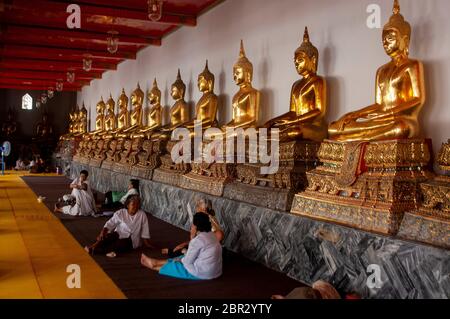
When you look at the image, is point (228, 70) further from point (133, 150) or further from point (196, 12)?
point (133, 150)

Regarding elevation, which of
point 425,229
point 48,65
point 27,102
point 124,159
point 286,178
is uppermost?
point 48,65

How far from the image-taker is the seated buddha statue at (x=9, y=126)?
1911 cm

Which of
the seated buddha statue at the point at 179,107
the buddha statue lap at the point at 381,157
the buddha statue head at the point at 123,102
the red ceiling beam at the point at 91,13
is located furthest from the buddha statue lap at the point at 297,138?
the buddha statue head at the point at 123,102

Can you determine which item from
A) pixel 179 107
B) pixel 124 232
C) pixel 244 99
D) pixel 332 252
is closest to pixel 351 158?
pixel 332 252

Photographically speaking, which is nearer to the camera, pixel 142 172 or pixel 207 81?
pixel 207 81

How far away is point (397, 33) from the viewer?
3963mm

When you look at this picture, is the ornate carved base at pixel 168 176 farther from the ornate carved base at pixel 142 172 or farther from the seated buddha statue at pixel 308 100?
the seated buddha statue at pixel 308 100

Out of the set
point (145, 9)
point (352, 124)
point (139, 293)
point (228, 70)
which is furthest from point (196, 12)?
point (139, 293)

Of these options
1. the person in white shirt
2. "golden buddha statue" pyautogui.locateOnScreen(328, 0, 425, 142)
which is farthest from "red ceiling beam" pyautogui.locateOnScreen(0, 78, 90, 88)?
"golden buddha statue" pyautogui.locateOnScreen(328, 0, 425, 142)

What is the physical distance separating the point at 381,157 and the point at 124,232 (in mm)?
2574

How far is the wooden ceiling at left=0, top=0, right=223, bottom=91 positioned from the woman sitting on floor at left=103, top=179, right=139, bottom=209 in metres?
2.73

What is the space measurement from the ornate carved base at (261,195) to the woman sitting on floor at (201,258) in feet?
3.07

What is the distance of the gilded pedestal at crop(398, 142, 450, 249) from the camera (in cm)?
315

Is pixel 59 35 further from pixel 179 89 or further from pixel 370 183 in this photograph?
pixel 370 183
